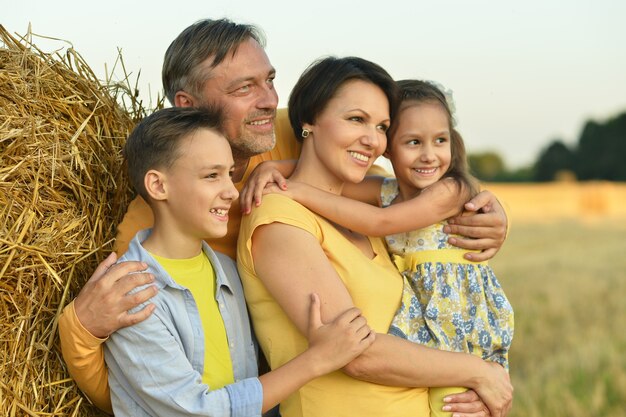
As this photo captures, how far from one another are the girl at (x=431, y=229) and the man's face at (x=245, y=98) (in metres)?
0.56

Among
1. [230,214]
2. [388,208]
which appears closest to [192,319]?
[230,214]

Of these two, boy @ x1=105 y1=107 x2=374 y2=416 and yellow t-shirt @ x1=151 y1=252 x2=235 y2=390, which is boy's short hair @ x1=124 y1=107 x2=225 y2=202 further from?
yellow t-shirt @ x1=151 y1=252 x2=235 y2=390

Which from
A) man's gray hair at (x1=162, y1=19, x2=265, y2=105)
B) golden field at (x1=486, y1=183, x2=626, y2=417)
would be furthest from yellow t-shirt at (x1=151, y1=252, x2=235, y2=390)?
golden field at (x1=486, y1=183, x2=626, y2=417)

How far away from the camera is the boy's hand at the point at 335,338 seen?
290 centimetres

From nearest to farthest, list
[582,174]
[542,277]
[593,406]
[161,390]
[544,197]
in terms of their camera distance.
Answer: [161,390] < [593,406] < [542,277] < [544,197] < [582,174]

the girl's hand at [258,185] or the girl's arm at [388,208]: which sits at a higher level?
the girl's hand at [258,185]

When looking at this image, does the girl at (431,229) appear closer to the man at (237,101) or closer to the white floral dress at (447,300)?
the white floral dress at (447,300)

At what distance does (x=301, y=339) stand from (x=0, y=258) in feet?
3.68

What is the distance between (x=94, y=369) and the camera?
9.69 feet

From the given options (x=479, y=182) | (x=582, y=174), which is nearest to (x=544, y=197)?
(x=582, y=174)

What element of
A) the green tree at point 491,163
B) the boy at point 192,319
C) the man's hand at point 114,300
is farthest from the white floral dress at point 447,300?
the green tree at point 491,163

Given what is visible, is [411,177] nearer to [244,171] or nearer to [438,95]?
[438,95]

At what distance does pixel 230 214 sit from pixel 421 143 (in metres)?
0.88

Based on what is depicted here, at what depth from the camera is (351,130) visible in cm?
329
